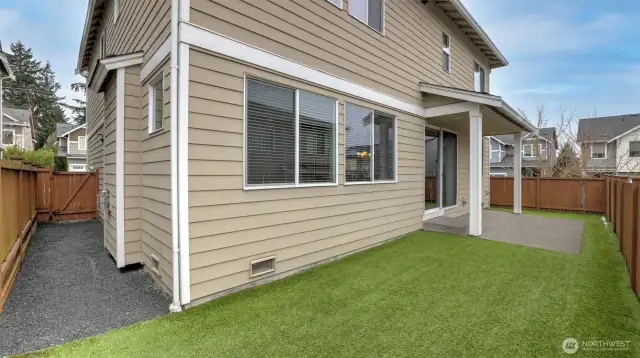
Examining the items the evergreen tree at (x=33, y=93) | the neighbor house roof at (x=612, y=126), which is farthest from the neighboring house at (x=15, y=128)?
the neighbor house roof at (x=612, y=126)

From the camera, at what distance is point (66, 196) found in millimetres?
8883

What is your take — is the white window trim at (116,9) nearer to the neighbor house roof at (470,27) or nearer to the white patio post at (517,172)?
the neighbor house roof at (470,27)

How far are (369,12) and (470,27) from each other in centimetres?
486

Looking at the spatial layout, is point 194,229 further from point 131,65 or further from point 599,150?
point 599,150

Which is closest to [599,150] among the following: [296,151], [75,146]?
[296,151]

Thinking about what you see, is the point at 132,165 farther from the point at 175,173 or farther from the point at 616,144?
the point at 616,144

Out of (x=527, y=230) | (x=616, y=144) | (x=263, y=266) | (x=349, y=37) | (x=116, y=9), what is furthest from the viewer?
(x=616, y=144)

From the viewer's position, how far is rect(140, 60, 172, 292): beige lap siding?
12.2ft

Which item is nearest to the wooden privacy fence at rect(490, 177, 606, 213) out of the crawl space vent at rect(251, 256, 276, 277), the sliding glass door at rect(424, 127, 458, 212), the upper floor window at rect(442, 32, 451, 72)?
the sliding glass door at rect(424, 127, 458, 212)

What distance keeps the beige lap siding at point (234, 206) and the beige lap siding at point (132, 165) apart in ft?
5.92

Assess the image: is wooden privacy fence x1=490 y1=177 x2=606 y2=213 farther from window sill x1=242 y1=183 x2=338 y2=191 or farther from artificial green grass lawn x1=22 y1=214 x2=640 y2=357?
window sill x1=242 y1=183 x2=338 y2=191

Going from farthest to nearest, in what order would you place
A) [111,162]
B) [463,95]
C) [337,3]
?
1. [463,95]
2. [337,3]
3. [111,162]

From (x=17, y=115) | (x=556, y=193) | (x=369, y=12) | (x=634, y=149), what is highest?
(x=17, y=115)

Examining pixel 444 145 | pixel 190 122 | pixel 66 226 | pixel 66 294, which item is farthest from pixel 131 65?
pixel 444 145
